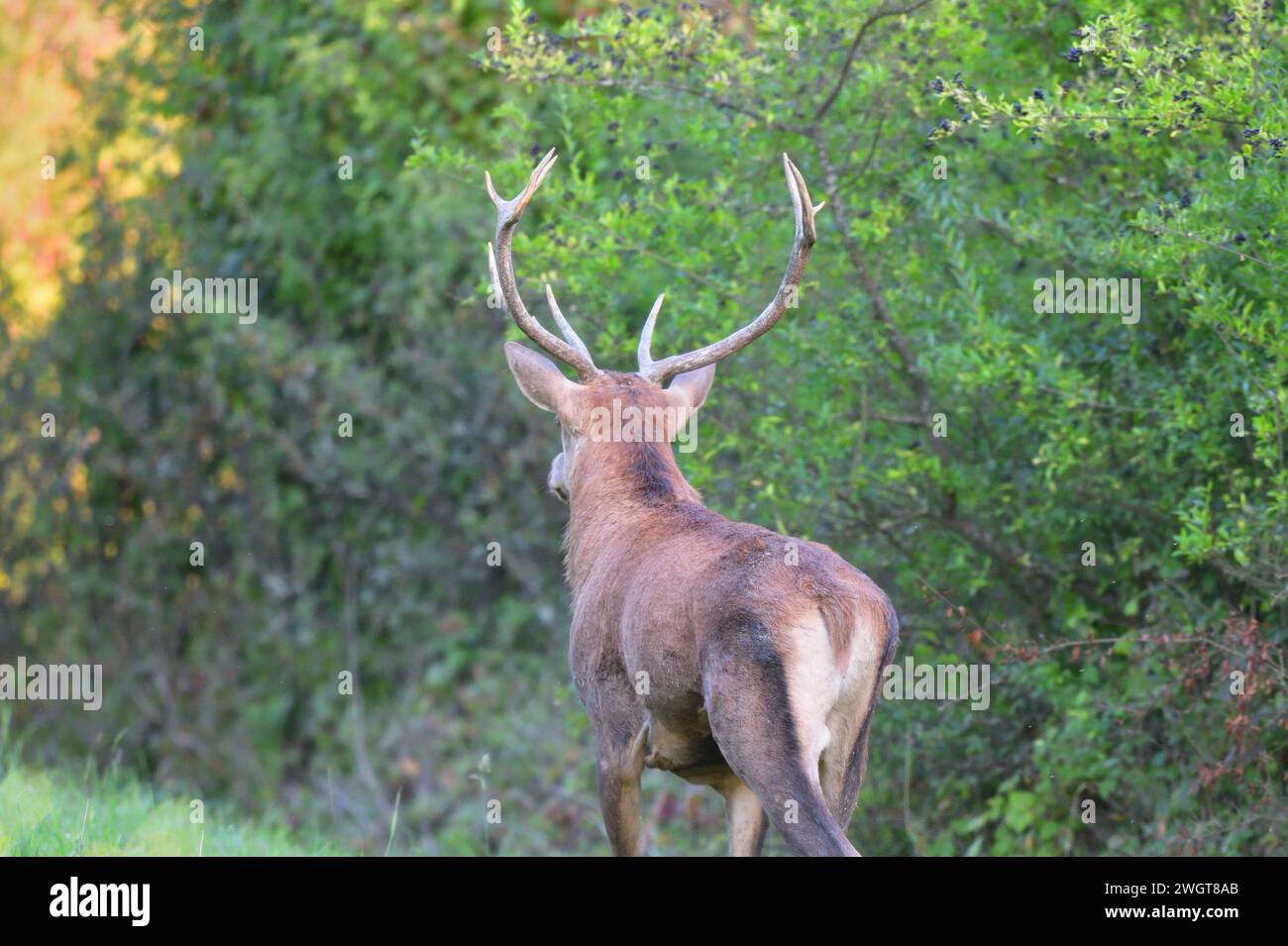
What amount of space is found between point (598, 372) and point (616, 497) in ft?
1.93

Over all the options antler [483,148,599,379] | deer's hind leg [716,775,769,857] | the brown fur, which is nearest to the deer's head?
antler [483,148,599,379]

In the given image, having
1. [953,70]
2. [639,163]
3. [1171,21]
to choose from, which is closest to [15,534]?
[639,163]

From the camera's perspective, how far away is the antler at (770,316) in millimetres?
6016

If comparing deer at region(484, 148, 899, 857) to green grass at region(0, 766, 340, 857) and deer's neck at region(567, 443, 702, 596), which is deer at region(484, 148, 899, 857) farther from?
green grass at region(0, 766, 340, 857)

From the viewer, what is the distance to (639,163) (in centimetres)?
775

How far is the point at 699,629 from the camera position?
4.72m

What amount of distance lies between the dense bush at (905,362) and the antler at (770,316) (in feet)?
2.32

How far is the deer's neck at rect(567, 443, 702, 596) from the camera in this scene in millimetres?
5742

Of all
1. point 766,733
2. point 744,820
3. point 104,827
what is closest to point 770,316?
point 744,820

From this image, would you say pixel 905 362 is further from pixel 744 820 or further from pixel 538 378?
pixel 744 820

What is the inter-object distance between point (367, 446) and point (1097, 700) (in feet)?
22.0

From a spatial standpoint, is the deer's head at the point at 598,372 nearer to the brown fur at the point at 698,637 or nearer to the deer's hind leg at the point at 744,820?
the brown fur at the point at 698,637

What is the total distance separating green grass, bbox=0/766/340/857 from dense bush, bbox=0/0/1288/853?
1.80 meters

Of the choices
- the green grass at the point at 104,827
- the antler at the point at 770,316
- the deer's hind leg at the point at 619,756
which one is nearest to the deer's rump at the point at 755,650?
the deer's hind leg at the point at 619,756
